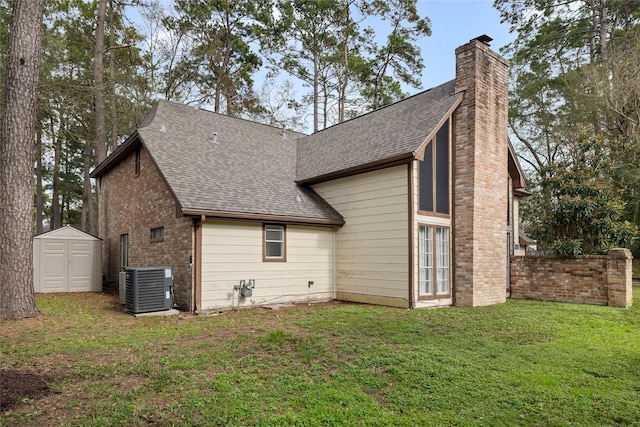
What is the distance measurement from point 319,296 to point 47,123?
65.3ft

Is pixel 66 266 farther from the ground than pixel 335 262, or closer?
closer

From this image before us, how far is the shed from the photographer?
12297 millimetres

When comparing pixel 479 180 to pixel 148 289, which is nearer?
pixel 148 289

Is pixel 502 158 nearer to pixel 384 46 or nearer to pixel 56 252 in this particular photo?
pixel 56 252

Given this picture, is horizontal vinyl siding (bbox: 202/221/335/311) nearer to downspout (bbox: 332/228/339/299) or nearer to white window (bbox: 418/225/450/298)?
downspout (bbox: 332/228/339/299)

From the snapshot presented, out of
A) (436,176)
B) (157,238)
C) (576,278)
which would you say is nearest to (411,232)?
(436,176)

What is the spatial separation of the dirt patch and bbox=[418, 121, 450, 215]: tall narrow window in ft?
26.2

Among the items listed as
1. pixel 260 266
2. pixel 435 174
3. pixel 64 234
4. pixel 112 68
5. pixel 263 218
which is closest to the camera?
pixel 263 218

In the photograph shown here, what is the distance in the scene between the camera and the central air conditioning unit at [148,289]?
8656 mm

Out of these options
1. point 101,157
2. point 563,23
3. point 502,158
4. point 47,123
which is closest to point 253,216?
point 502,158

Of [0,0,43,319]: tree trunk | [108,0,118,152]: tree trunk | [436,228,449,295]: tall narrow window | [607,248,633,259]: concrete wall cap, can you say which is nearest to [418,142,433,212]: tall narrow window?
[436,228,449,295]: tall narrow window

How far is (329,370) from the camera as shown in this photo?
4.79 meters

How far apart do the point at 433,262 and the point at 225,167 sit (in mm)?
6394

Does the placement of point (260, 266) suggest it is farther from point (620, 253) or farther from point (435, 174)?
point (620, 253)
